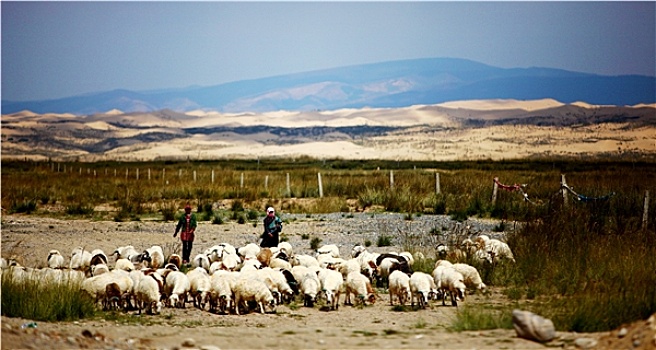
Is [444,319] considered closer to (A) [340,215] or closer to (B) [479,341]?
(B) [479,341]

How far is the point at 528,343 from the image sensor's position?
9578 mm

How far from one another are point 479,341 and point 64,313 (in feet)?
19.3

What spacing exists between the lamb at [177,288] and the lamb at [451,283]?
13.4ft

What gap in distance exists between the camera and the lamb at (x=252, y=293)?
1305cm

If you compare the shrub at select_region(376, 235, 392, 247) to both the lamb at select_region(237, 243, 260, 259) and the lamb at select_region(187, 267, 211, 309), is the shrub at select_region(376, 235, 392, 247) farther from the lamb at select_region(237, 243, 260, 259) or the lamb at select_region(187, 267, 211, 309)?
the lamb at select_region(187, 267, 211, 309)

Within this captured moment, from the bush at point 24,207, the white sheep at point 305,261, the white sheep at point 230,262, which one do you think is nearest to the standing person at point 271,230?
the white sheep at point 230,262

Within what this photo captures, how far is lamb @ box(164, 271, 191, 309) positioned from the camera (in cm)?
1330

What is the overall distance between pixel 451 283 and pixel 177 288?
173 inches

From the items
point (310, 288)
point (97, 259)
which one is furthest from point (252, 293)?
point (97, 259)

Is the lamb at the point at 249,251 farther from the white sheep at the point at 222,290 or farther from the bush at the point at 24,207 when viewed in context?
the bush at the point at 24,207

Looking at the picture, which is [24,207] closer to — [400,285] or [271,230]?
[271,230]

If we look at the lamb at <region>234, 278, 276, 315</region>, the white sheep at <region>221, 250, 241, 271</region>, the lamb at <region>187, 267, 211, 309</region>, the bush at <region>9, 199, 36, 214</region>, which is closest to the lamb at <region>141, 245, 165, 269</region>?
the white sheep at <region>221, 250, 241, 271</region>

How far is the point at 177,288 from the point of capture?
13.4 m

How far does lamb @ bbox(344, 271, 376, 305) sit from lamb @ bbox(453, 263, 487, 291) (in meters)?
1.53
